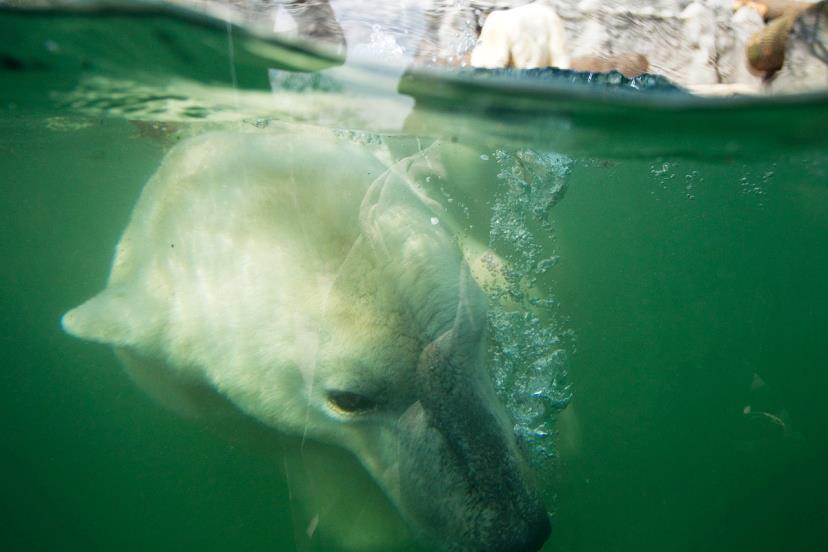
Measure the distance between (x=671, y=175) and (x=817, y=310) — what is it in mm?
6023

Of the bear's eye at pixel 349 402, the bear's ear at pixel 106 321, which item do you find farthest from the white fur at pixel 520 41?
the bear's ear at pixel 106 321

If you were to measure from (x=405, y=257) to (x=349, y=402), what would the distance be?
916 mm

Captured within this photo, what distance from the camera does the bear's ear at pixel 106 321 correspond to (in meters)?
3.62

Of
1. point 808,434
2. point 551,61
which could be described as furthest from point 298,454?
point 808,434

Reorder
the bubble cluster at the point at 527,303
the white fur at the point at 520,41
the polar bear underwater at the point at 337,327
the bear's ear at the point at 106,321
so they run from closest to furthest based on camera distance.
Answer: the polar bear underwater at the point at 337,327, the bear's ear at the point at 106,321, the bubble cluster at the point at 527,303, the white fur at the point at 520,41

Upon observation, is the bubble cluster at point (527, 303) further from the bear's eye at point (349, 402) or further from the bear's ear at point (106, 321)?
the bear's ear at point (106, 321)

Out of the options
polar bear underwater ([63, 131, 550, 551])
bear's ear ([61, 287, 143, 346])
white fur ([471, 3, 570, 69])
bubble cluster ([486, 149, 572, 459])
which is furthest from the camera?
white fur ([471, 3, 570, 69])

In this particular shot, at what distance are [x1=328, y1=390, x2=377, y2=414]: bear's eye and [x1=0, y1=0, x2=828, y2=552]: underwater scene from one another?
0.02m

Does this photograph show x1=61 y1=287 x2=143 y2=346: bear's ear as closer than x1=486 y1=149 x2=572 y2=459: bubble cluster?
Yes

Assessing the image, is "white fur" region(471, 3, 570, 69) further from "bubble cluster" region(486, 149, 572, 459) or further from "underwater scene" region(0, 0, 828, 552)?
"bubble cluster" region(486, 149, 572, 459)

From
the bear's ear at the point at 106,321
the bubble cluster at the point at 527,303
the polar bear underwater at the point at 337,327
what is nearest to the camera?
the polar bear underwater at the point at 337,327

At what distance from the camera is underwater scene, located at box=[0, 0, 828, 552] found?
11.2ft

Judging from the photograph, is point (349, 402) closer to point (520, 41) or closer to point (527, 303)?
point (527, 303)

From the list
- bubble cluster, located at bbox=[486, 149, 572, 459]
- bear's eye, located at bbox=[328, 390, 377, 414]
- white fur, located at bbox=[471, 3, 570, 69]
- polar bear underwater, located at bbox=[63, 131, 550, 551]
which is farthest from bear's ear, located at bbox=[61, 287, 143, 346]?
white fur, located at bbox=[471, 3, 570, 69]
